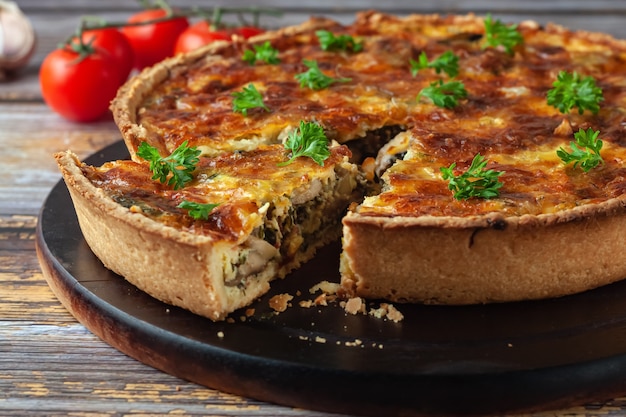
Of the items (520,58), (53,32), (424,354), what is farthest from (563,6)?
(424,354)

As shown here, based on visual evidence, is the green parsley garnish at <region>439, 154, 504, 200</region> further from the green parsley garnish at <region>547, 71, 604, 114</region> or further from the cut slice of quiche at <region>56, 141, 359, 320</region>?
the green parsley garnish at <region>547, 71, 604, 114</region>

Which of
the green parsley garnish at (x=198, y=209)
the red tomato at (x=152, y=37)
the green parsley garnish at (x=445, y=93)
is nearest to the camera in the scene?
the green parsley garnish at (x=198, y=209)

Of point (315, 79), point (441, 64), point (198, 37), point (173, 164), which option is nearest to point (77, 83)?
point (198, 37)

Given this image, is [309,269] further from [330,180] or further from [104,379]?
[104,379]

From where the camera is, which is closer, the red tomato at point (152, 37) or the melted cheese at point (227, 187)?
the melted cheese at point (227, 187)

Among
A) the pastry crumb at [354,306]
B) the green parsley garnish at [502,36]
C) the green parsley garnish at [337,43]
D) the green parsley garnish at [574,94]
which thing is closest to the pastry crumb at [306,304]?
the pastry crumb at [354,306]

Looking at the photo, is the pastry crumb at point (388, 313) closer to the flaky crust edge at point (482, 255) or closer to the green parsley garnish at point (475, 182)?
the flaky crust edge at point (482, 255)

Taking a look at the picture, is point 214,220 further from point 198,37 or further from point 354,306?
point 198,37

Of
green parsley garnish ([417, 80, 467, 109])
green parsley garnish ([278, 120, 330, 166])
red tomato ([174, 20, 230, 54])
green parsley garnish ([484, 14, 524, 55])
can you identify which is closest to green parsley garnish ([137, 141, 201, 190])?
green parsley garnish ([278, 120, 330, 166])
